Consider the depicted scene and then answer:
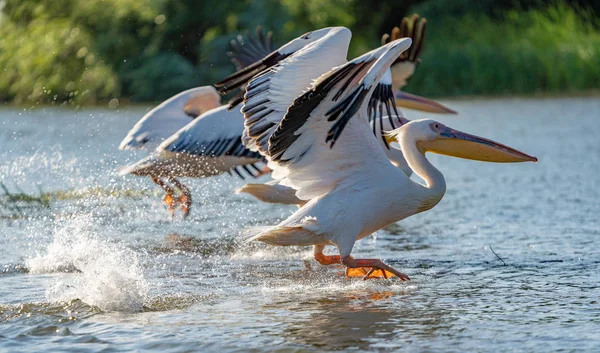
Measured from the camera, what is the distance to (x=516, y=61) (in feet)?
63.2

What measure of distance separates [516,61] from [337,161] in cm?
1490

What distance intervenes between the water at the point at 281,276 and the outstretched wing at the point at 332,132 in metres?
0.57

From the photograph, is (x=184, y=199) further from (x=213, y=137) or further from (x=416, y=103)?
(x=416, y=103)

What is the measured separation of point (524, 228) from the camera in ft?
21.6

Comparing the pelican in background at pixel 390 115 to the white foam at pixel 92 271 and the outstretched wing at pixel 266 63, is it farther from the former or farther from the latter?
the white foam at pixel 92 271

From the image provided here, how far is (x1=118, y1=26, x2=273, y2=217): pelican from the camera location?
670 centimetres

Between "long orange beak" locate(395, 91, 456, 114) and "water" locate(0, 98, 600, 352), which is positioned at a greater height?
"long orange beak" locate(395, 91, 456, 114)

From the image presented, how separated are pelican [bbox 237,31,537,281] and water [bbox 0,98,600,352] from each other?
0.28 m

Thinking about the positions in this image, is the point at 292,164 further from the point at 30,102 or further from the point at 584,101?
the point at 30,102

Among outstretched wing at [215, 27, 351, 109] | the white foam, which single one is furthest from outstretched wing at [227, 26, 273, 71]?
outstretched wing at [215, 27, 351, 109]

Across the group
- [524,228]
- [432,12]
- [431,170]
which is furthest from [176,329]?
[432,12]

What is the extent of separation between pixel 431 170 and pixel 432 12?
60.8 feet

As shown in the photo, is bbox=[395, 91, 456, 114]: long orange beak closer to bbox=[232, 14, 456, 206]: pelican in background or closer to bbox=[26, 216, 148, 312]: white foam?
bbox=[232, 14, 456, 206]: pelican in background

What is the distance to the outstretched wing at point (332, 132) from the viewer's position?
4371mm
